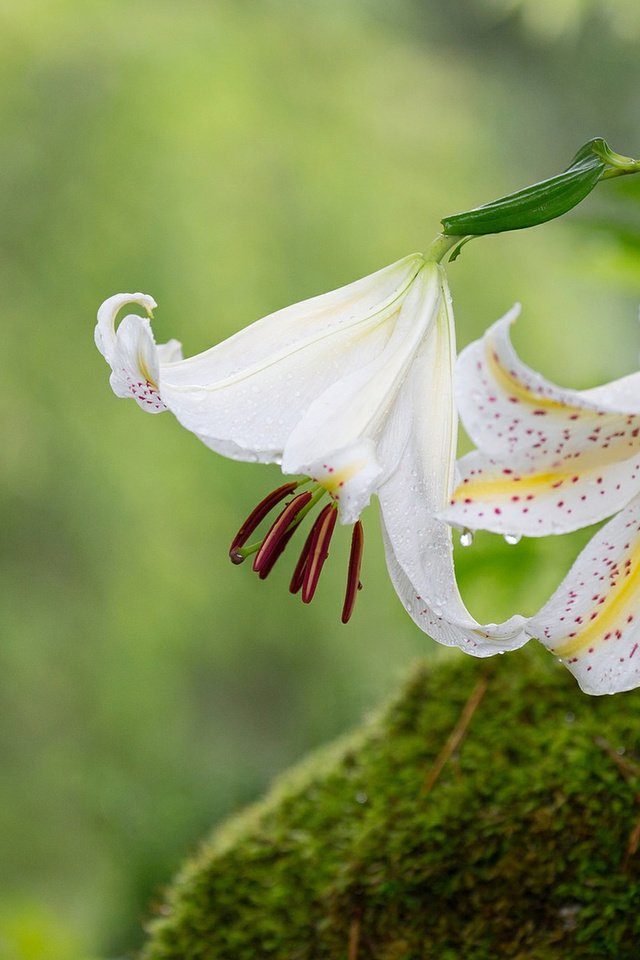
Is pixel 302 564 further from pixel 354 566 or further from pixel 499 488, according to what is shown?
pixel 499 488

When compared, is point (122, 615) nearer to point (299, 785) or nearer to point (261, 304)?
point (261, 304)

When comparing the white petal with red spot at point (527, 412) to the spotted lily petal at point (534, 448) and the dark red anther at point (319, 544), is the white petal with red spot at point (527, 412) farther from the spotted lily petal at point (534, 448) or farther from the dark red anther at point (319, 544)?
the dark red anther at point (319, 544)

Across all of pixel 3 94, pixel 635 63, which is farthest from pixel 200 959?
pixel 635 63

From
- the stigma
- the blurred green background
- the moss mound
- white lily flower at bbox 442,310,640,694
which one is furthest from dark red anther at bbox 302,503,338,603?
the blurred green background

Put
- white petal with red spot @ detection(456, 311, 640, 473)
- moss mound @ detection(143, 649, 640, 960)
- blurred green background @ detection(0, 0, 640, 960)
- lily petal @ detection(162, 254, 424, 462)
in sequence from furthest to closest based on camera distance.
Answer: blurred green background @ detection(0, 0, 640, 960) < moss mound @ detection(143, 649, 640, 960) < lily petal @ detection(162, 254, 424, 462) < white petal with red spot @ detection(456, 311, 640, 473)

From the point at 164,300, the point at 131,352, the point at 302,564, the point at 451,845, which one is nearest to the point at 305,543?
the point at 302,564

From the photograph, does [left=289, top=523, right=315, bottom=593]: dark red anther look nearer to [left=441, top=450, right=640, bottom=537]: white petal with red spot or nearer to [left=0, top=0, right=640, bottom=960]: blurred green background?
[left=441, top=450, right=640, bottom=537]: white petal with red spot

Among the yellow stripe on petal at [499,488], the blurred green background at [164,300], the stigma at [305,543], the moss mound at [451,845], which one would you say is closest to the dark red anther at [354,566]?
the stigma at [305,543]

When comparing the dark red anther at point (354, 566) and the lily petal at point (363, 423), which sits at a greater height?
the lily petal at point (363, 423)
